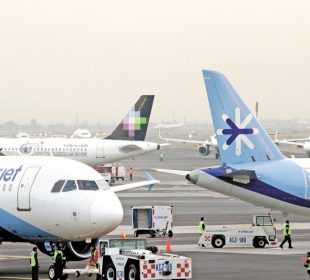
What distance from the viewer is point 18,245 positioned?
6066 centimetres

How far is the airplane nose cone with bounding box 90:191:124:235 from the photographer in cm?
4047

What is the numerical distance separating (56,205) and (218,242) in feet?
64.2

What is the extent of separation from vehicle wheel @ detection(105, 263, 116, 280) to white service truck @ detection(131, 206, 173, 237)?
2445 centimetres

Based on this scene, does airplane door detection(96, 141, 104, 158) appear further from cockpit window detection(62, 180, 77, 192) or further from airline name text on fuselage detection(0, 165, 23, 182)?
cockpit window detection(62, 180, 77, 192)

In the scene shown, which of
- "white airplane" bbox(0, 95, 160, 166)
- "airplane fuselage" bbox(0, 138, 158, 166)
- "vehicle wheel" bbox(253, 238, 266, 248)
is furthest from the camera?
"white airplane" bbox(0, 95, 160, 166)

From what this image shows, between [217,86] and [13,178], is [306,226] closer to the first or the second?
[217,86]

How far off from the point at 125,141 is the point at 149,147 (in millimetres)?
3174

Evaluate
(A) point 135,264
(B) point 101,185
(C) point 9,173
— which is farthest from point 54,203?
(A) point 135,264

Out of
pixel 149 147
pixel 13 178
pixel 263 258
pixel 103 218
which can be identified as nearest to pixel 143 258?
pixel 103 218

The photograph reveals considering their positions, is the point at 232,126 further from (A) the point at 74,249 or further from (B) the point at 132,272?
(B) the point at 132,272

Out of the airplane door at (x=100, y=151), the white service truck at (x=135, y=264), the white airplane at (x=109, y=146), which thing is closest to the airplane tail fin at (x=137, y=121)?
the white airplane at (x=109, y=146)

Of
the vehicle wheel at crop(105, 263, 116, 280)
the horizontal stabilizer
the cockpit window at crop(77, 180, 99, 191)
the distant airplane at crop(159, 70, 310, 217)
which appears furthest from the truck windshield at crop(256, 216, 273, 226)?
the cockpit window at crop(77, 180, 99, 191)

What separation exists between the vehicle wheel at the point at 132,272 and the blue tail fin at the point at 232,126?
18453 mm

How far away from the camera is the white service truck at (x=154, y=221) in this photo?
2613 inches
